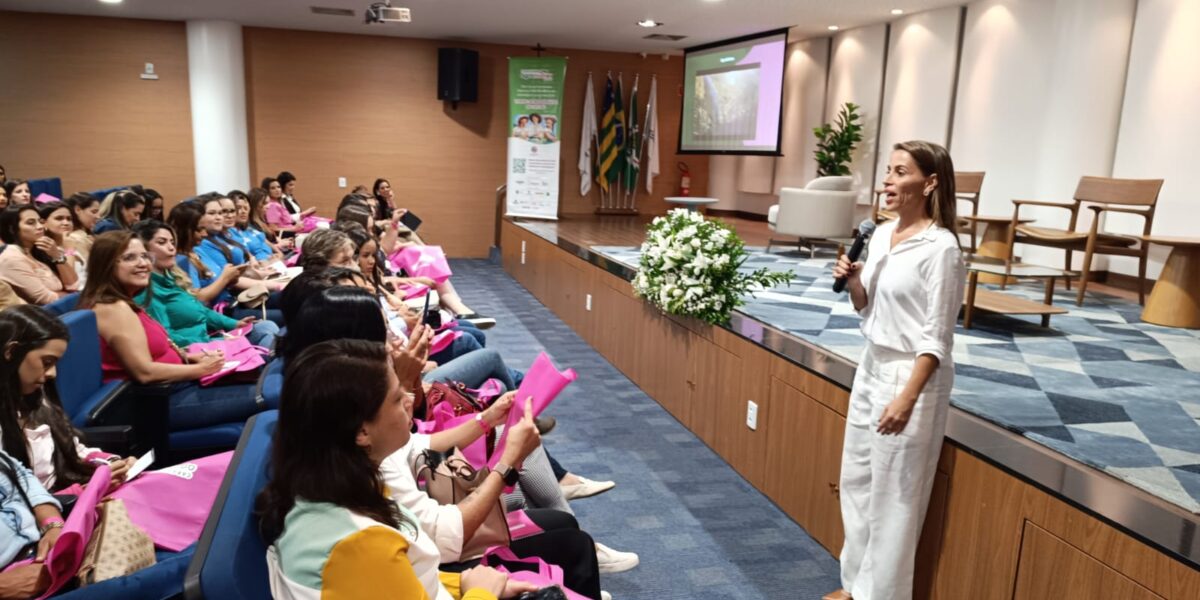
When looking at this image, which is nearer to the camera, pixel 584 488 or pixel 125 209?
pixel 584 488

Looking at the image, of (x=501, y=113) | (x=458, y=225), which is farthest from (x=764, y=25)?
(x=458, y=225)

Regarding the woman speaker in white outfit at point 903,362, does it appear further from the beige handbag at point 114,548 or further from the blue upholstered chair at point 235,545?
the beige handbag at point 114,548

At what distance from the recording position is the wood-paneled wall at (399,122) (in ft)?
35.0

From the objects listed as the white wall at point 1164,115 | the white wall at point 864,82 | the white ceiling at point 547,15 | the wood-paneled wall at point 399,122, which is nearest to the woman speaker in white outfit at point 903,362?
the white wall at point 1164,115

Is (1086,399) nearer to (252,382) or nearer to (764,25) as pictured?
(252,382)

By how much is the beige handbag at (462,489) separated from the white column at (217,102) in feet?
31.2

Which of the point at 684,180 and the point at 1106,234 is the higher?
the point at 684,180

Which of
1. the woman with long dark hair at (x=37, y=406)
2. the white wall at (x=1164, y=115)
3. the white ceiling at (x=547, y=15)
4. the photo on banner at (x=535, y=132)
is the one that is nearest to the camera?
the woman with long dark hair at (x=37, y=406)

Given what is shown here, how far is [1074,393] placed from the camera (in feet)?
10.1

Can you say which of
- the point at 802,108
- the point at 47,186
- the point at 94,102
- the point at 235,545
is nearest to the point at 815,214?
the point at 802,108

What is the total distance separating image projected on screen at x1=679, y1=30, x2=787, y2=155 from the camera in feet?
30.4

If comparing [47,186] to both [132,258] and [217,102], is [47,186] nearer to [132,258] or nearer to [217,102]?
[217,102]

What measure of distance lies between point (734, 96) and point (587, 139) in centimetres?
251

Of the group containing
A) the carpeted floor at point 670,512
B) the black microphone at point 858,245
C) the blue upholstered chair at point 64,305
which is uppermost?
the black microphone at point 858,245
